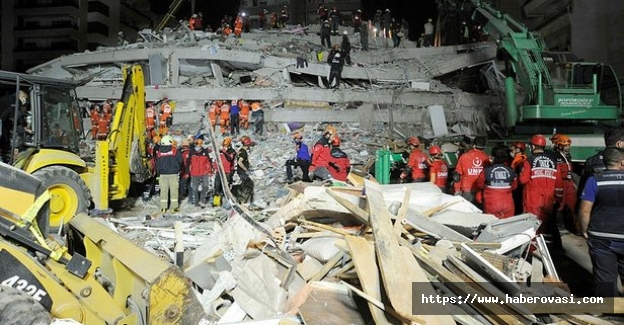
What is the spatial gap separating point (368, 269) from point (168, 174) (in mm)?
6806

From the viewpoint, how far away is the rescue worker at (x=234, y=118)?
15094mm

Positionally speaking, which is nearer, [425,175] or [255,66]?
[425,175]

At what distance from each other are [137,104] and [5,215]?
19.5 feet

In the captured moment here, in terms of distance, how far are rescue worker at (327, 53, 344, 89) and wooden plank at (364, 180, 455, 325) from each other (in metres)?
14.3

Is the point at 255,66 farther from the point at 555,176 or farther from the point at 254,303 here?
the point at 254,303

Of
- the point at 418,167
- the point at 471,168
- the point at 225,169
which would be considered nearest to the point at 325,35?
the point at 225,169

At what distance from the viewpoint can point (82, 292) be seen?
3377 mm

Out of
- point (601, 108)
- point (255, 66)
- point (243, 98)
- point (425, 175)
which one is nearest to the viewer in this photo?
point (425, 175)

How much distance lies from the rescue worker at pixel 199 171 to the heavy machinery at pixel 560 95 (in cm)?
774

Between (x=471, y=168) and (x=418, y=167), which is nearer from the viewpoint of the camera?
(x=471, y=168)

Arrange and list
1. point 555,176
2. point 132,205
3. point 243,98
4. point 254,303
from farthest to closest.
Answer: point 243,98
point 132,205
point 555,176
point 254,303

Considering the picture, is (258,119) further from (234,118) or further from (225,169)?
(225,169)

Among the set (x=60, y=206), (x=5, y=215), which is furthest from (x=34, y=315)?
(x=60, y=206)

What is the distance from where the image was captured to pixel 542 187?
6.02 m
